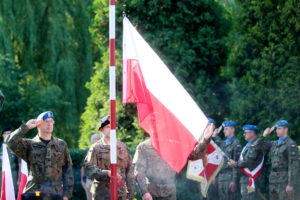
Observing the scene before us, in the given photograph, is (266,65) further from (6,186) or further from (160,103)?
(160,103)

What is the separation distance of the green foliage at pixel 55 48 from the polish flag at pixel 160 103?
46.0 feet

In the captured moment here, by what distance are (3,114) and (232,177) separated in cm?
786

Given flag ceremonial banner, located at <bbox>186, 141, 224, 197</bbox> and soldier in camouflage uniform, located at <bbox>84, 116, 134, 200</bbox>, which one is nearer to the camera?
soldier in camouflage uniform, located at <bbox>84, 116, 134, 200</bbox>

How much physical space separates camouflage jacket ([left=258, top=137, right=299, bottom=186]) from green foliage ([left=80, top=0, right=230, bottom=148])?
3571mm

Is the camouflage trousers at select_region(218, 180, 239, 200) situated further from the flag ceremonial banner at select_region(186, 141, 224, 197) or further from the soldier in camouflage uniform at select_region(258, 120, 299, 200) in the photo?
the soldier in camouflage uniform at select_region(258, 120, 299, 200)

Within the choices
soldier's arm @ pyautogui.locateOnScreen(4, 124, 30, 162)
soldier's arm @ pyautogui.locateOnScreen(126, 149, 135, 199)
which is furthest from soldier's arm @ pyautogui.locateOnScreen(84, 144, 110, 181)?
soldier's arm @ pyautogui.locateOnScreen(4, 124, 30, 162)

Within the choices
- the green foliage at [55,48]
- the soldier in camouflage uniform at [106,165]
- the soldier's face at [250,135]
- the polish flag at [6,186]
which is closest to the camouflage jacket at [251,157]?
the soldier's face at [250,135]

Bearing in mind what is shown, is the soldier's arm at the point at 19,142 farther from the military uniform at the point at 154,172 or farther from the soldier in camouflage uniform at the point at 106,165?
the military uniform at the point at 154,172

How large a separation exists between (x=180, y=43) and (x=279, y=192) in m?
5.04

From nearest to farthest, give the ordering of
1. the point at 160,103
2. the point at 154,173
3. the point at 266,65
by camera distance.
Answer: the point at 160,103 < the point at 154,173 < the point at 266,65

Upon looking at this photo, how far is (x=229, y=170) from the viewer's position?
49.5 ft

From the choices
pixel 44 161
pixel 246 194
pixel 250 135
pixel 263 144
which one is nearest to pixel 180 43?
pixel 250 135

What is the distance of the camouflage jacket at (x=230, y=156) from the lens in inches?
580

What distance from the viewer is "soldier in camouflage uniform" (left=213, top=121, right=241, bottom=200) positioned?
1474 centimetres
